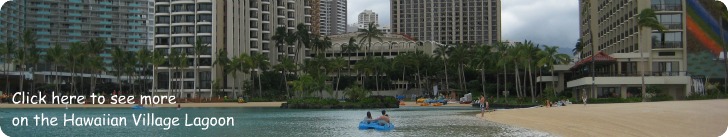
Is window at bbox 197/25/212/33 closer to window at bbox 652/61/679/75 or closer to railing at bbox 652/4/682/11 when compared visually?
window at bbox 652/61/679/75

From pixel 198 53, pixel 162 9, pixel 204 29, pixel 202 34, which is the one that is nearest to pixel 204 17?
pixel 204 29

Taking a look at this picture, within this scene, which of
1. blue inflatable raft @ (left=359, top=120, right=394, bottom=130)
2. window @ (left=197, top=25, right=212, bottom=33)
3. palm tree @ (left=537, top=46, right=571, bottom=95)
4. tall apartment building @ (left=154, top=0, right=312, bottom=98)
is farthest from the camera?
window @ (left=197, top=25, right=212, bottom=33)

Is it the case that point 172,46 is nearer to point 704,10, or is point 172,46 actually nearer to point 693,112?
point 704,10

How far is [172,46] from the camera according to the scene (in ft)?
491

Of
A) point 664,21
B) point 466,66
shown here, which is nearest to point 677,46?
point 664,21

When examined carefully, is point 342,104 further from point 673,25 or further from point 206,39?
point 206,39

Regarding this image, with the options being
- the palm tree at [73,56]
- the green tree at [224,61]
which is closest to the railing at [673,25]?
the green tree at [224,61]

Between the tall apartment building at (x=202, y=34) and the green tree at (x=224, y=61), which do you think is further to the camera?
the tall apartment building at (x=202, y=34)

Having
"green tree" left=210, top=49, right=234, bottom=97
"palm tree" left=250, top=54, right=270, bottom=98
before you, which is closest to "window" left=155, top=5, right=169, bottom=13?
"green tree" left=210, top=49, right=234, bottom=97

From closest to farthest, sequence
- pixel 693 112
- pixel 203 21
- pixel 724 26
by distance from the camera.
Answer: pixel 693 112, pixel 724 26, pixel 203 21

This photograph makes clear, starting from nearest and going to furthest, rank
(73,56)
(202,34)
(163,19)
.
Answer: (73,56) → (202,34) → (163,19)

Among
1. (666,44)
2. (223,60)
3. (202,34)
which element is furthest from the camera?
(202,34)

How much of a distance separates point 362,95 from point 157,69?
200 feet

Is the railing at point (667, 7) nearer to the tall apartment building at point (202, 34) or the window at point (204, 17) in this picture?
the tall apartment building at point (202, 34)
